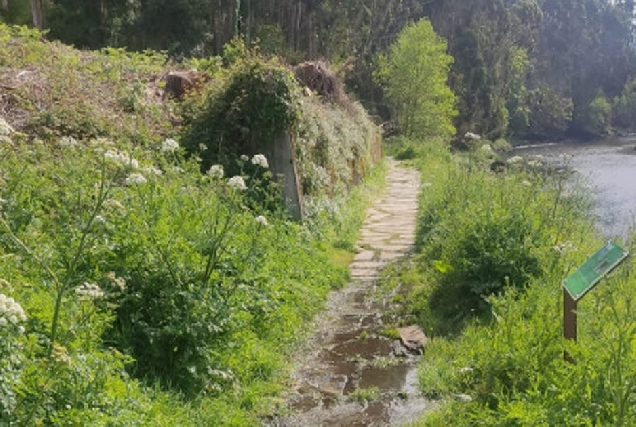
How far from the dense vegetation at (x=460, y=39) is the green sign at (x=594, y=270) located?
29.7 ft

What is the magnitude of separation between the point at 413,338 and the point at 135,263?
2572mm

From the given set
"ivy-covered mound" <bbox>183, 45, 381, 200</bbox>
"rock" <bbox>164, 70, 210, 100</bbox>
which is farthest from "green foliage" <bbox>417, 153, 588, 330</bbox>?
"rock" <bbox>164, 70, 210, 100</bbox>

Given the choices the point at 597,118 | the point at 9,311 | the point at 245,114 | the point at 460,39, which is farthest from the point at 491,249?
the point at 597,118

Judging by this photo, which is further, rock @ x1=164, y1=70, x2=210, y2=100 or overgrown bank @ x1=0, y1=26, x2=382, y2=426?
rock @ x1=164, y1=70, x2=210, y2=100

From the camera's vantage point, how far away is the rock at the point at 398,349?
5547 mm

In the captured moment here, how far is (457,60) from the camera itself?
1930 inches

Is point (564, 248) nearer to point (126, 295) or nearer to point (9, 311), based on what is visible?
point (126, 295)

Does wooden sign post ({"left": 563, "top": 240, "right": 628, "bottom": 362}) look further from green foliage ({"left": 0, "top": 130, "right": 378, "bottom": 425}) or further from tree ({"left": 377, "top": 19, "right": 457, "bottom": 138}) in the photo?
tree ({"left": 377, "top": 19, "right": 457, "bottom": 138})

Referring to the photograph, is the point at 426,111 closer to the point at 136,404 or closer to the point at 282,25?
the point at 282,25

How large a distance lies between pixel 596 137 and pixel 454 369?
75333 millimetres

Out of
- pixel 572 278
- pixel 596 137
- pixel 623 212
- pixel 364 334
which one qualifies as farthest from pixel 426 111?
pixel 596 137

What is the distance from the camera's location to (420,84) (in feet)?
105

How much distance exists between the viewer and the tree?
31.8 meters

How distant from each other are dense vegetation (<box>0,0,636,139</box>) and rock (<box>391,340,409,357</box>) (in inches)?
291
